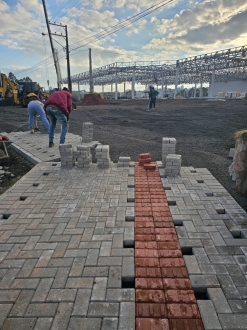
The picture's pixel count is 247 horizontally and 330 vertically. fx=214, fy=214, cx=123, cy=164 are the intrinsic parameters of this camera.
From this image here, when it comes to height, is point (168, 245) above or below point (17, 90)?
below

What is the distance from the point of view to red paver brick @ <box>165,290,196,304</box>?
1.84 m

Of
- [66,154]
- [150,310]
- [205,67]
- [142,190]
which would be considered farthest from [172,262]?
[205,67]

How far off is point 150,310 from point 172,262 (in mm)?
591

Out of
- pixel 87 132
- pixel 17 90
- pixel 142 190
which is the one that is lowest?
pixel 142 190

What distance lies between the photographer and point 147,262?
7.41 feet

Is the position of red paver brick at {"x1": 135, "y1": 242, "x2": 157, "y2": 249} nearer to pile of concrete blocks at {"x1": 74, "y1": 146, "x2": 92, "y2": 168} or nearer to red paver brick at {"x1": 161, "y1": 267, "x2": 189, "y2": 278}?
red paver brick at {"x1": 161, "y1": 267, "x2": 189, "y2": 278}

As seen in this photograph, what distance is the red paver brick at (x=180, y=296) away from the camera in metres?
1.84

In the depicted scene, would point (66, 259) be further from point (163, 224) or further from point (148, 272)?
point (163, 224)

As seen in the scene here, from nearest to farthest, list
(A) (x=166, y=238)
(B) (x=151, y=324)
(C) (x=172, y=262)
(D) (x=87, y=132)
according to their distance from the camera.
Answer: (B) (x=151, y=324) < (C) (x=172, y=262) < (A) (x=166, y=238) < (D) (x=87, y=132)

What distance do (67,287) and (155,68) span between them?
48135 mm

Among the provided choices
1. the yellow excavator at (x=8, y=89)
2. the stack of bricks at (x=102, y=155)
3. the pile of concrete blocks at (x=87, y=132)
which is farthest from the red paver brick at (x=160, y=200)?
the yellow excavator at (x=8, y=89)

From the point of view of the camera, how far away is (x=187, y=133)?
9.45 m

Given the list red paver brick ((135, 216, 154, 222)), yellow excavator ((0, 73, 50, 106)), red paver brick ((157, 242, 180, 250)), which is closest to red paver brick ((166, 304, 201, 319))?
red paver brick ((157, 242, 180, 250))

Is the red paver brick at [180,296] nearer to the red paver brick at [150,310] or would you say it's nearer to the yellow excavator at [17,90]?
the red paver brick at [150,310]
